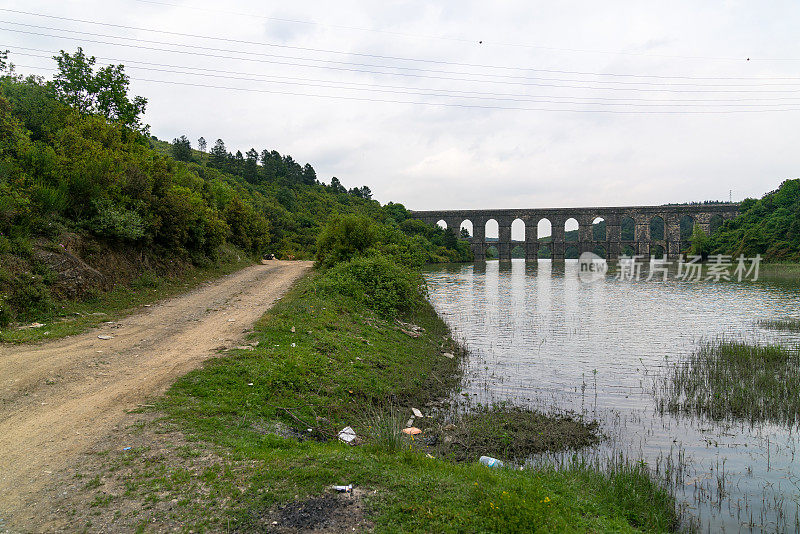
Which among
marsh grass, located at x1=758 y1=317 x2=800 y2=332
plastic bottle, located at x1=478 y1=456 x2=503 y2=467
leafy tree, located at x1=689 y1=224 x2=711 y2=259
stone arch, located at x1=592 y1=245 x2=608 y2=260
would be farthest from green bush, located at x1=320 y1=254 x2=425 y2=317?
stone arch, located at x1=592 y1=245 x2=608 y2=260

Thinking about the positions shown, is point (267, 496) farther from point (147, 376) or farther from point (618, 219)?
point (618, 219)

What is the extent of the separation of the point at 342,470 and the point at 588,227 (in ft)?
346

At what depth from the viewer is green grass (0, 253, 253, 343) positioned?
10.2 metres

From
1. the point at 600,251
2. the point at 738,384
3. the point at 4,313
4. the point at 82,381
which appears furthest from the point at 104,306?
the point at 600,251

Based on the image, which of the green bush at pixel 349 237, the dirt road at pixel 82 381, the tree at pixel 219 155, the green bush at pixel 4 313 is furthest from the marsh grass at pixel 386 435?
the tree at pixel 219 155

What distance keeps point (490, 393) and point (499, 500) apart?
6.08 m

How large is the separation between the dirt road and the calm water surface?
21.9 ft

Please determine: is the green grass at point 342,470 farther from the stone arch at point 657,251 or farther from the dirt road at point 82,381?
the stone arch at point 657,251

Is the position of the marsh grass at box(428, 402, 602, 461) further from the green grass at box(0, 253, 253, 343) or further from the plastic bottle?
the green grass at box(0, 253, 253, 343)

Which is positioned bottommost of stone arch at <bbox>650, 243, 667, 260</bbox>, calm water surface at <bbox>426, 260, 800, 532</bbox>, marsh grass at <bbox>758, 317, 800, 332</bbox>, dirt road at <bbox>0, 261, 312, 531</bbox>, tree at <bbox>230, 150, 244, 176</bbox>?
calm water surface at <bbox>426, 260, 800, 532</bbox>

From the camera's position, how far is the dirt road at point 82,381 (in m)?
5.21

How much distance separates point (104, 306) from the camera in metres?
13.5

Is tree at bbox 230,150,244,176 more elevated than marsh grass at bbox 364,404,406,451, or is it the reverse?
tree at bbox 230,150,244,176

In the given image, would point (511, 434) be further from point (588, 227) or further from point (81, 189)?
point (588, 227)
